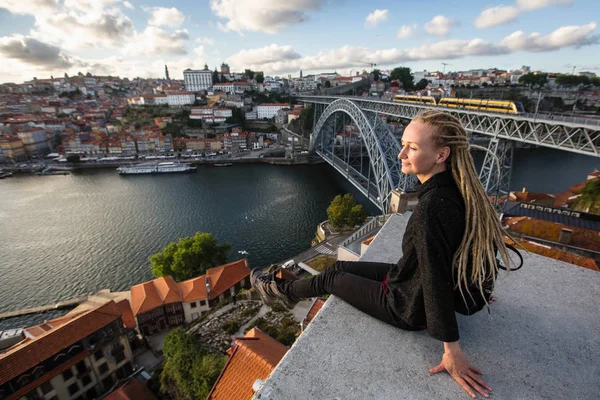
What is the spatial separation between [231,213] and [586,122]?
799 inches

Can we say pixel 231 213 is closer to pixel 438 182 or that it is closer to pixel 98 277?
pixel 98 277

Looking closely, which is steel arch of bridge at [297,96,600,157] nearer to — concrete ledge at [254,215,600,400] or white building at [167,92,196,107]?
concrete ledge at [254,215,600,400]

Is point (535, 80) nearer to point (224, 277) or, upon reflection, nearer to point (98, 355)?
point (224, 277)

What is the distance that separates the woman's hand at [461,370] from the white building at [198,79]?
8231 cm

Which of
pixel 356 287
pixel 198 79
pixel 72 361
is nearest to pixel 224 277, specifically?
pixel 72 361

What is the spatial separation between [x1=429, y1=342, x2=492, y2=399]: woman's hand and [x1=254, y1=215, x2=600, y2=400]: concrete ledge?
0.04 meters

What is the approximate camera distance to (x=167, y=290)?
11.8 meters

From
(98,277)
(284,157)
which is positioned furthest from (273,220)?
(284,157)

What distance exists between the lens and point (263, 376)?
472 cm

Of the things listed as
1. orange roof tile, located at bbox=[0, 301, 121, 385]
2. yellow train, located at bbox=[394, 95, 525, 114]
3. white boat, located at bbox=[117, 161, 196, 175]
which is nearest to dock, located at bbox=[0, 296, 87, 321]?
orange roof tile, located at bbox=[0, 301, 121, 385]

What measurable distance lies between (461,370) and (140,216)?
25.7 meters

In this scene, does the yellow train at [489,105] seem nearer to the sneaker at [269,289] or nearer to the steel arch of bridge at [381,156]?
the steel arch of bridge at [381,156]

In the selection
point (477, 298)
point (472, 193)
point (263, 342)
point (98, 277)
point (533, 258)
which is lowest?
point (98, 277)

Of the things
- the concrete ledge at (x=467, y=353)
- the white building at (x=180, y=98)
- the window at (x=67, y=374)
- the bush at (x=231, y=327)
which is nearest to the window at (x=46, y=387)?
the window at (x=67, y=374)
